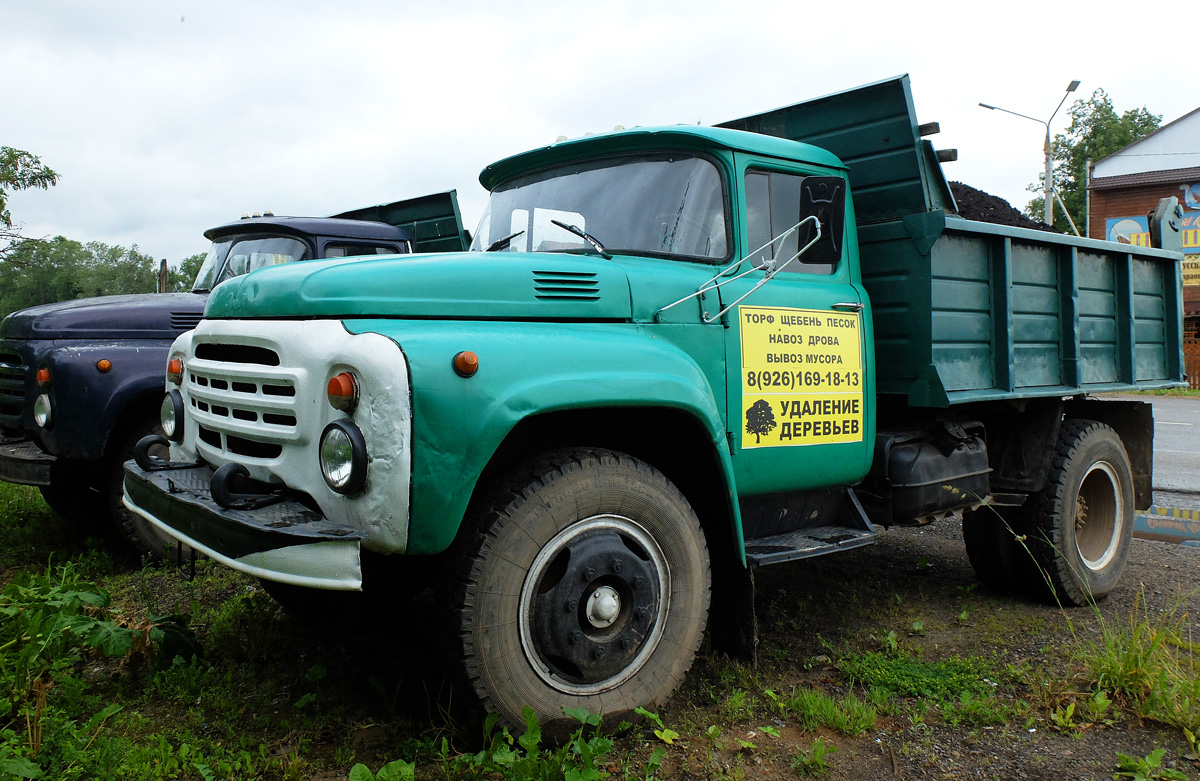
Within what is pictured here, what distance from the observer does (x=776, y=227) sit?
389 cm

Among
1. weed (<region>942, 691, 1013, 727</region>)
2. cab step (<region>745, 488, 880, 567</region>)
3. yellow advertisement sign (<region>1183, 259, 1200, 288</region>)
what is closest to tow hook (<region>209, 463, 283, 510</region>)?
cab step (<region>745, 488, 880, 567</region>)

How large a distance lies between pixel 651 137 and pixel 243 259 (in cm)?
392

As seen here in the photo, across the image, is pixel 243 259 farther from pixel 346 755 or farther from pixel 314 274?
pixel 346 755

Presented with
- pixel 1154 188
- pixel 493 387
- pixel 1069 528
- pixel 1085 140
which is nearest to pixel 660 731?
pixel 493 387

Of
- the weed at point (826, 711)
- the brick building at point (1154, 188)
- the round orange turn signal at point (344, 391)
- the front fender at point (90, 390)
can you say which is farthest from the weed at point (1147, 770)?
the brick building at point (1154, 188)

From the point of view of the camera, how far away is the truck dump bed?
414 cm

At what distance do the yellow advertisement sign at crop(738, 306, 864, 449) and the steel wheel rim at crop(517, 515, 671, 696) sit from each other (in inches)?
30.1

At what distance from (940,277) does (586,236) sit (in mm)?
1833

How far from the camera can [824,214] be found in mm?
3660

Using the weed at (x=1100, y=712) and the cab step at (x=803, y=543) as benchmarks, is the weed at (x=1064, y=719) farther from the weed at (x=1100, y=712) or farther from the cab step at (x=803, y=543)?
the cab step at (x=803, y=543)

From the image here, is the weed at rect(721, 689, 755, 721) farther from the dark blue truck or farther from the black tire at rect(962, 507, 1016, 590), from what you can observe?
the dark blue truck

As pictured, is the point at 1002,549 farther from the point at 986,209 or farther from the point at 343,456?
the point at 343,456

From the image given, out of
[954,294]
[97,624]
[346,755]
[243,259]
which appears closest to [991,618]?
[954,294]

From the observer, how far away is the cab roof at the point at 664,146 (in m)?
3.66
